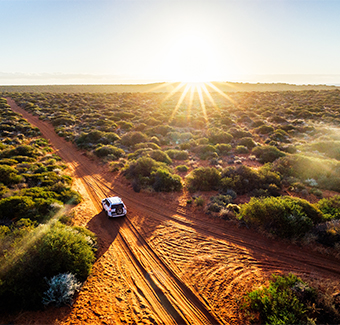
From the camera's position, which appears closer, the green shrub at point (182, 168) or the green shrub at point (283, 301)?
the green shrub at point (283, 301)

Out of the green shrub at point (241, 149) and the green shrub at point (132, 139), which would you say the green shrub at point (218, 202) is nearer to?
the green shrub at point (241, 149)

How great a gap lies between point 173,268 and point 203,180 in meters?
8.19

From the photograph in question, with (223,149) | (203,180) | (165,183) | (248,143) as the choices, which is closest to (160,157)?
(165,183)

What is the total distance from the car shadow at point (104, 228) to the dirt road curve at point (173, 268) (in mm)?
52

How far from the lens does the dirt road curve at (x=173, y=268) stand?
6105mm

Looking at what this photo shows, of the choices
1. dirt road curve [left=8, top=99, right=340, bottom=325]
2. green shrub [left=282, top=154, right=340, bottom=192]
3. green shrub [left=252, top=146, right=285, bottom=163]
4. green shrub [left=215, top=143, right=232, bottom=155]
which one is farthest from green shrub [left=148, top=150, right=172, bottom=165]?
green shrub [left=282, top=154, right=340, bottom=192]

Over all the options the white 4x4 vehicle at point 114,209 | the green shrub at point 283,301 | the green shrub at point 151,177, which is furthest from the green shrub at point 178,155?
the green shrub at point 283,301

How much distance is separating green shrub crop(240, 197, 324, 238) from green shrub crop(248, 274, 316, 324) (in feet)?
11.3

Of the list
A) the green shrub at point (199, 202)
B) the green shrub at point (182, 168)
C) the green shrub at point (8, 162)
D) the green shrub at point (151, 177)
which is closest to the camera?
the green shrub at point (199, 202)

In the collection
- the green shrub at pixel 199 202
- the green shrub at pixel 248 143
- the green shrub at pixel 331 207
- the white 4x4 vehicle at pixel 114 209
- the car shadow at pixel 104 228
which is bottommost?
the car shadow at pixel 104 228

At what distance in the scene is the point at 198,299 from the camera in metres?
6.64

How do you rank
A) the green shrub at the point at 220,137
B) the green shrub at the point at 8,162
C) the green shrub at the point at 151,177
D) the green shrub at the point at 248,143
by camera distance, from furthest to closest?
the green shrub at the point at 220,137
the green shrub at the point at 248,143
the green shrub at the point at 8,162
the green shrub at the point at 151,177

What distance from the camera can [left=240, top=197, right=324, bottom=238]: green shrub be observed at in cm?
937

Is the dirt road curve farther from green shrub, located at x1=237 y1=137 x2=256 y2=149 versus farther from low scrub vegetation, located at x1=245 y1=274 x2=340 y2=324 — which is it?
green shrub, located at x1=237 y1=137 x2=256 y2=149
